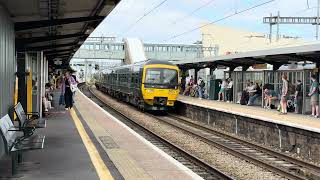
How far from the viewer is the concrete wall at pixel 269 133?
13.3 m

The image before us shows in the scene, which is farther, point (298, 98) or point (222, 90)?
point (222, 90)

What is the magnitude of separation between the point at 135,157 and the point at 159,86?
52.5 ft

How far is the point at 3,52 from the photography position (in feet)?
28.3

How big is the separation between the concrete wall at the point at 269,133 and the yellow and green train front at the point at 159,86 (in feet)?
10.5

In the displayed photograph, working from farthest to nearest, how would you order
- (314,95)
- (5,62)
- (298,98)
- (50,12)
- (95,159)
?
(298,98), (314,95), (50,12), (95,159), (5,62)

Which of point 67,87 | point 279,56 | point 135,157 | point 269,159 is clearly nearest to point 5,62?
point 135,157

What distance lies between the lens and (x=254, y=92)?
24.0 m

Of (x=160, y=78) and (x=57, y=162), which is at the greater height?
(x=160, y=78)

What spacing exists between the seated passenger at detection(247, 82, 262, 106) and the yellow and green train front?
413cm

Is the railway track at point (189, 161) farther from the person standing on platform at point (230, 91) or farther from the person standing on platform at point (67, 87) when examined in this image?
the person standing on platform at point (230, 91)

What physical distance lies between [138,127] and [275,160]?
7.89 m

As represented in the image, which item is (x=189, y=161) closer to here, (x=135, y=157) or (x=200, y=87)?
(x=135, y=157)

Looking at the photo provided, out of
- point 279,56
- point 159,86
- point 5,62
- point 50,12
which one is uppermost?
point 50,12

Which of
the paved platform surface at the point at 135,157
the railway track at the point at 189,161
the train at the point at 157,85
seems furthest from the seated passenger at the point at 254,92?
the paved platform surface at the point at 135,157
